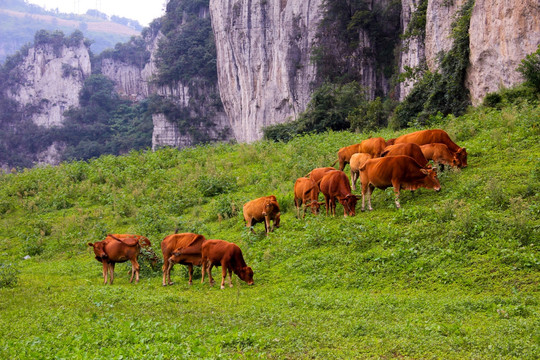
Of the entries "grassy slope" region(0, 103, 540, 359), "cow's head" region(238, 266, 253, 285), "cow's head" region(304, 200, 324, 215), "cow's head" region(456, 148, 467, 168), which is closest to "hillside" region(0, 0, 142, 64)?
"grassy slope" region(0, 103, 540, 359)

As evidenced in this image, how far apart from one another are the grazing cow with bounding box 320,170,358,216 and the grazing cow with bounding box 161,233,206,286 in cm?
379

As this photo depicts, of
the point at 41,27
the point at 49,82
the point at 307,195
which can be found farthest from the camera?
the point at 41,27

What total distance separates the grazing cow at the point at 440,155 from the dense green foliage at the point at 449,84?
10.2m

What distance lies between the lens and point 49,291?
32.3ft

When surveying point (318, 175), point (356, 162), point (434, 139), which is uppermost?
point (434, 139)

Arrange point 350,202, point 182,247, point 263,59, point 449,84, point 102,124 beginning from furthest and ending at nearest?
1. point 102,124
2. point 263,59
3. point 449,84
4. point 350,202
5. point 182,247

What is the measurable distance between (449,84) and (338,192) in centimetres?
1433

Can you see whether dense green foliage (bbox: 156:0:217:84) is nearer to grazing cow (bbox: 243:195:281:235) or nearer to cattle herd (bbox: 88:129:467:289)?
cattle herd (bbox: 88:129:467:289)

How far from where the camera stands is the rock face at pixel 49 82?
86.4 meters

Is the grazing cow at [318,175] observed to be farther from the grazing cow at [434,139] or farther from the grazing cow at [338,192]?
A: the grazing cow at [434,139]

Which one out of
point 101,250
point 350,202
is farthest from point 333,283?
point 101,250

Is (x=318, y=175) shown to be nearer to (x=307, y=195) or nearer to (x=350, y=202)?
(x=307, y=195)

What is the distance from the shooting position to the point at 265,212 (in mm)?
12430

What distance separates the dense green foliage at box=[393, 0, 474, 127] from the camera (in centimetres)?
2338
